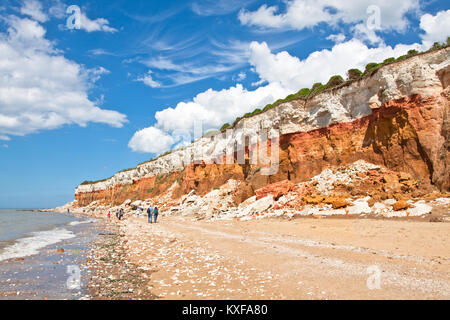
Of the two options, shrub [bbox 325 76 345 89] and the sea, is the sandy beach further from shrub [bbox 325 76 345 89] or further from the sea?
shrub [bbox 325 76 345 89]

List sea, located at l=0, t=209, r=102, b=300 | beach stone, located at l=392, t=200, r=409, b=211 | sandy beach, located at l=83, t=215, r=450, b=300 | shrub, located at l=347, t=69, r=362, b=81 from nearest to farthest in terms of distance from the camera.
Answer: sandy beach, located at l=83, t=215, r=450, b=300
sea, located at l=0, t=209, r=102, b=300
beach stone, located at l=392, t=200, r=409, b=211
shrub, located at l=347, t=69, r=362, b=81

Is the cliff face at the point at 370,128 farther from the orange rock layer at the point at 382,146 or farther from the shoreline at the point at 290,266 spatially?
the shoreline at the point at 290,266

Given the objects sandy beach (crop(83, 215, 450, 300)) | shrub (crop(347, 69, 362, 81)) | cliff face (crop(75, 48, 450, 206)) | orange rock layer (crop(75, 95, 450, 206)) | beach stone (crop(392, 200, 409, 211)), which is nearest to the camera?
sandy beach (crop(83, 215, 450, 300))

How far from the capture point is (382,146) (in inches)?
736

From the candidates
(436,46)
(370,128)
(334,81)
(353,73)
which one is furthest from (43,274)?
(334,81)

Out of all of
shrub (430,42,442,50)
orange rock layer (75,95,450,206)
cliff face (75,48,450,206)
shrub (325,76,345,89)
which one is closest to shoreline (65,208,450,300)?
orange rock layer (75,95,450,206)

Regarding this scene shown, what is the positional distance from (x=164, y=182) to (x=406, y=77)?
4302 centimetres

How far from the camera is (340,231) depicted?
11.5 m

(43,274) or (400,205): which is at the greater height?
(400,205)

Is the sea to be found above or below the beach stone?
below

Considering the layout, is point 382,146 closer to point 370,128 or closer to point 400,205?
point 370,128

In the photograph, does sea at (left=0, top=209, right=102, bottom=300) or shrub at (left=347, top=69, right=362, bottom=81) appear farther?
shrub at (left=347, top=69, right=362, bottom=81)

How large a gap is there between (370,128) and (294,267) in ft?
54.9

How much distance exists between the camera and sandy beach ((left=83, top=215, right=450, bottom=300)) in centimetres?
518
